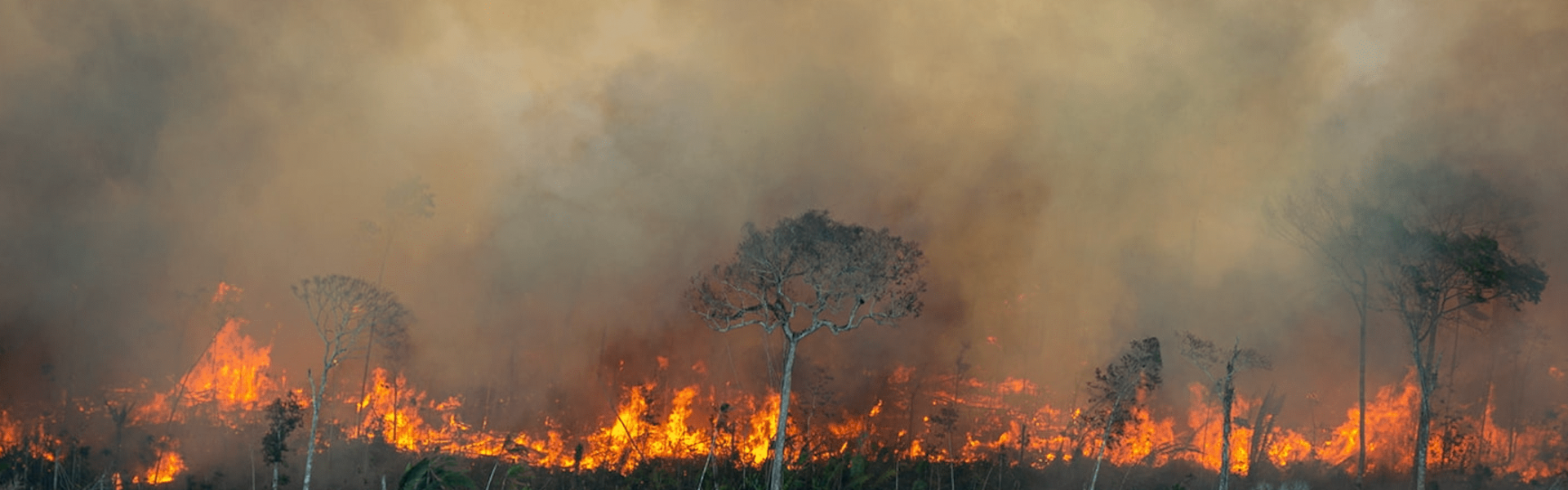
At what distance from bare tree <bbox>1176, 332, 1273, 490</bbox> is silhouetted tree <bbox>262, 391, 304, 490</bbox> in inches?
1446

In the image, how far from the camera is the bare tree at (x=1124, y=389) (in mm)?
42375

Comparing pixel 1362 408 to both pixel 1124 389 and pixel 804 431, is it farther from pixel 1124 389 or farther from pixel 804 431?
pixel 804 431

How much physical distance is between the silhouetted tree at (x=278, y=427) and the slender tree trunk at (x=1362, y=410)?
147 feet

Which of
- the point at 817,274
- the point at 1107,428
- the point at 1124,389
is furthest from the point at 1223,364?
the point at 817,274

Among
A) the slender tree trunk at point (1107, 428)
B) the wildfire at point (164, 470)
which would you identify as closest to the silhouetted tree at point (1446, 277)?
the slender tree trunk at point (1107, 428)

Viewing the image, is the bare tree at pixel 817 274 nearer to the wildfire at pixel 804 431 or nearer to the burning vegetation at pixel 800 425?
the burning vegetation at pixel 800 425

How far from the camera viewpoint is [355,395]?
141ft

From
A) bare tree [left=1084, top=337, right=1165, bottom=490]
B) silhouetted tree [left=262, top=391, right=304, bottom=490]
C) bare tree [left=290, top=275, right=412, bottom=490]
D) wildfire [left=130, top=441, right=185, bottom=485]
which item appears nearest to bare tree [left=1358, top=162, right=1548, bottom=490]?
bare tree [left=1084, top=337, right=1165, bottom=490]

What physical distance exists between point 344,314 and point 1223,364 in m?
38.5

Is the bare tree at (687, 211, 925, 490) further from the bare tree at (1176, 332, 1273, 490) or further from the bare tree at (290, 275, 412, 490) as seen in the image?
the bare tree at (290, 275, 412, 490)

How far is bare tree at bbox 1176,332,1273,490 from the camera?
116 ft

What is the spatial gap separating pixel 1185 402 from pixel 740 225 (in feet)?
76.4

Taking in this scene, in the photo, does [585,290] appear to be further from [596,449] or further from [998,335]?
[998,335]

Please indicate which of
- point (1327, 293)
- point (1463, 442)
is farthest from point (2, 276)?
point (1463, 442)
